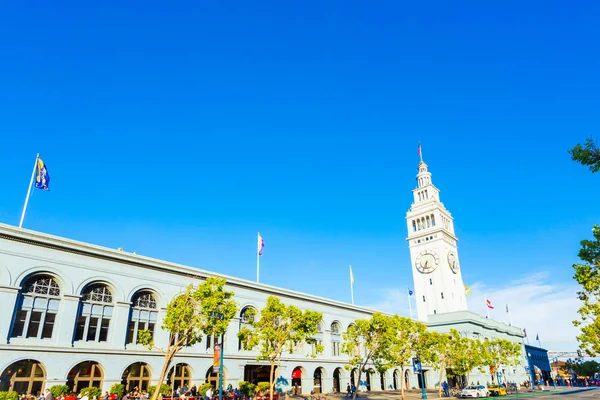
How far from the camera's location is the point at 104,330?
33.0 m

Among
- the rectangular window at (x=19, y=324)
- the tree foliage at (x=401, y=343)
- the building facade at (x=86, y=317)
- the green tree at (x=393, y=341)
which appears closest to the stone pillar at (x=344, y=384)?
the tree foliage at (x=401, y=343)

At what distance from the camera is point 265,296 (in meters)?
46.3

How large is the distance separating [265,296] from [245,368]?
786 cm

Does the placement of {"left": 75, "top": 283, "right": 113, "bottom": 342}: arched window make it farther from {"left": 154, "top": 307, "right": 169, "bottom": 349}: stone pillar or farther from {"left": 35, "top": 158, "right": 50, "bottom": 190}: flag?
{"left": 35, "top": 158, "right": 50, "bottom": 190}: flag

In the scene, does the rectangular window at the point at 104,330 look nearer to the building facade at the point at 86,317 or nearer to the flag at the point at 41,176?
the building facade at the point at 86,317

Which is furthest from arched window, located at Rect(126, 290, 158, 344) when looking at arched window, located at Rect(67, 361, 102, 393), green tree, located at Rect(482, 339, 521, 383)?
green tree, located at Rect(482, 339, 521, 383)

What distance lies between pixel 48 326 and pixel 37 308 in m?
1.59

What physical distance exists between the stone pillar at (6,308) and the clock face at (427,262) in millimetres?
72893

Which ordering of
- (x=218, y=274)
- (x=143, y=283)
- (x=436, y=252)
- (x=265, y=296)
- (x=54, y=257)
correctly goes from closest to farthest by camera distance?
(x=54, y=257) < (x=143, y=283) < (x=218, y=274) < (x=265, y=296) < (x=436, y=252)

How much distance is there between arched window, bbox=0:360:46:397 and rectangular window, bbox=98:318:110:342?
4.63m

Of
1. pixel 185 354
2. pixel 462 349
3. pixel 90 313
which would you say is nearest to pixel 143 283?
pixel 90 313

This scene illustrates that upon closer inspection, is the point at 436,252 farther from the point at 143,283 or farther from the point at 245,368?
the point at 143,283

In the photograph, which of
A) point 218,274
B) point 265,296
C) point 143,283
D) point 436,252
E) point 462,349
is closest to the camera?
point 143,283

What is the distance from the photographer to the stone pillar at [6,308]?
27688 mm
